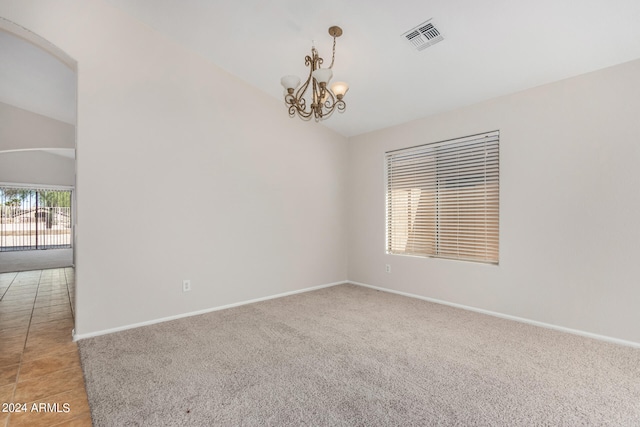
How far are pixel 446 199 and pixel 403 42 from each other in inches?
79.3

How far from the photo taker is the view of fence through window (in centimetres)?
955

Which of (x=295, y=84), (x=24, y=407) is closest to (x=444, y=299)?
(x=295, y=84)

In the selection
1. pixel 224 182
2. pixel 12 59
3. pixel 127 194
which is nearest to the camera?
pixel 127 194

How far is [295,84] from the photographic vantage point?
2451 millimetres

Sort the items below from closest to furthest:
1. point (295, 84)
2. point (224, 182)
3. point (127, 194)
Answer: point (295, 84) < point (127, 194) < point (224, 182)

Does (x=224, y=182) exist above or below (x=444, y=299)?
above

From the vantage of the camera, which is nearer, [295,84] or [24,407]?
[24,407]

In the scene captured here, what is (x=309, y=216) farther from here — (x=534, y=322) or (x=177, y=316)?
(x=534, y=322)

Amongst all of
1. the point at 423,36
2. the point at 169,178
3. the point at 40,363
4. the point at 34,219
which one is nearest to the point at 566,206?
the point at 423,36

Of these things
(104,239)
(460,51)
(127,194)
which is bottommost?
(104,239)

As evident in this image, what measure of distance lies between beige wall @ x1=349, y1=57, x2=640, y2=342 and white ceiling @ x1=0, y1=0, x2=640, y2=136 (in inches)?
9.2

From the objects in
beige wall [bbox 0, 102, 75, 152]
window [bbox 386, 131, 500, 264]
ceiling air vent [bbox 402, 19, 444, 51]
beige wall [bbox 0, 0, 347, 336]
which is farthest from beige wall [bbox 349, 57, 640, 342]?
beige wall [bbox 0, 102, 75, 152]

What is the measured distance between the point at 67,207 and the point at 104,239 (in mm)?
9818

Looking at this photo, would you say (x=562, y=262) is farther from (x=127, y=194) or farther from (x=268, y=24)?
(x=127, y=194)
